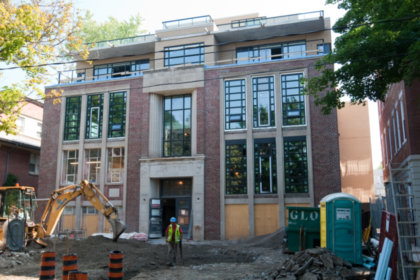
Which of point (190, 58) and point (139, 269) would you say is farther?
point (190, 58)

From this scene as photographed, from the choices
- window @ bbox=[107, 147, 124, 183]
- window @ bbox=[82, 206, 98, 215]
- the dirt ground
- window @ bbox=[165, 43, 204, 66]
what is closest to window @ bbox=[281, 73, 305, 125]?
window @ bbox=[165, 43, 204, 66]

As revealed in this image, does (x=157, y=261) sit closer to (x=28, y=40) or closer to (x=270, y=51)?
(x=28, y=40)

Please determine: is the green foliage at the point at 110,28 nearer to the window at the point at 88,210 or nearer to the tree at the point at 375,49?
the window at the point at 88,210

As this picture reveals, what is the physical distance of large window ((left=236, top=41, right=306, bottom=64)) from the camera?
3278 centimetres

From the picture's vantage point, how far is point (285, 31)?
108ft

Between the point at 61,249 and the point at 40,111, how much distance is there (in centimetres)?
2494

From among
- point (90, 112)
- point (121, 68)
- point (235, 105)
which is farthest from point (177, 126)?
point (121, 68)

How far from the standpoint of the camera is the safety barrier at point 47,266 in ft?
35.6

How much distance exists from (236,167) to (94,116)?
41.3ft

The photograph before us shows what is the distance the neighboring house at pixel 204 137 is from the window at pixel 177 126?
0.26ft

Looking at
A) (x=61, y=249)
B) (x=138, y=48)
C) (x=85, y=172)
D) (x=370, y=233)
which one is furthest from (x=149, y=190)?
(x=370, y=233)

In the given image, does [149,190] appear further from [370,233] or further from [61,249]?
[370,233]

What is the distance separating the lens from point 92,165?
107 ft

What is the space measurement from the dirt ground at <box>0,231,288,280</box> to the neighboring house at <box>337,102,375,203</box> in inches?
610
